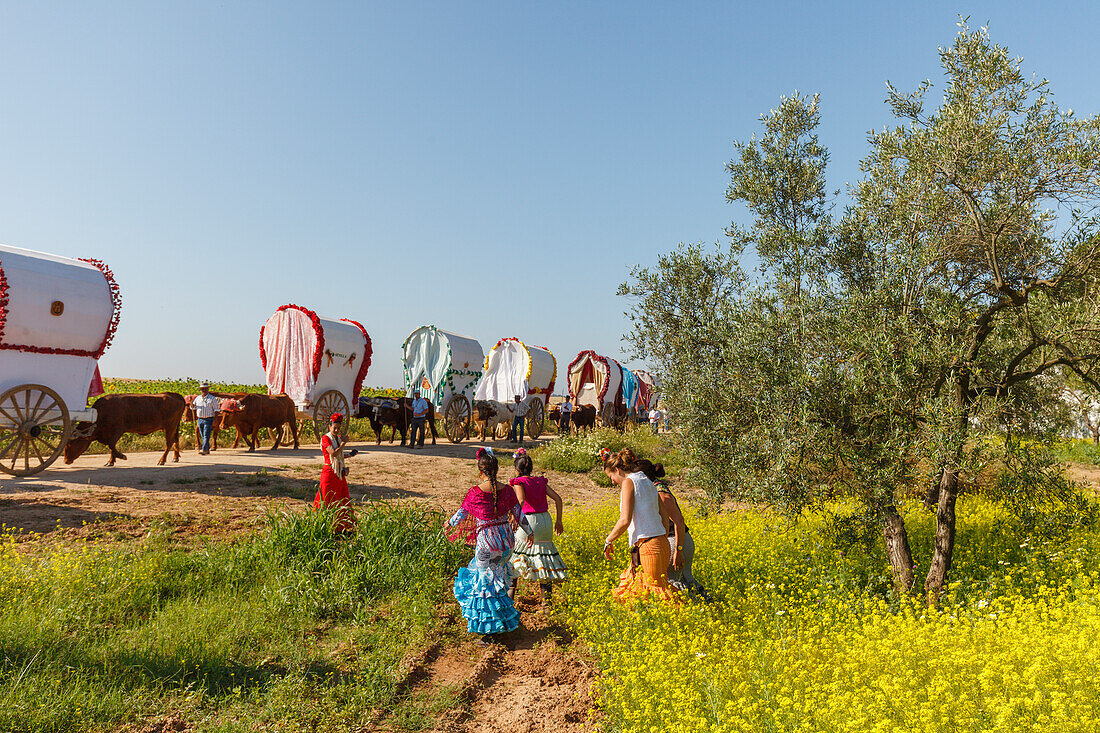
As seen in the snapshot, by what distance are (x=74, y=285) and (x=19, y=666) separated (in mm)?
8842

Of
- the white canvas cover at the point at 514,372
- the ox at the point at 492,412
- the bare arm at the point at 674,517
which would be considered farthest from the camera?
the white canvas cover at the point at 514,372

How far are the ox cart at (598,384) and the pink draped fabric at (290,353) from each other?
17041 mm

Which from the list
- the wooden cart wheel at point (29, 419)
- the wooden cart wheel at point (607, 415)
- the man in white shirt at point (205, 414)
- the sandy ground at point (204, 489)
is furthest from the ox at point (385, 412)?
the wooden cart wheel at point (607, 415)

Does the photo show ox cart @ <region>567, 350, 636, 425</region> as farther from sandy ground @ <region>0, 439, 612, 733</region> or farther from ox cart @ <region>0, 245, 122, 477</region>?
ox cart @ <region>0, 245, 122, 477</region>

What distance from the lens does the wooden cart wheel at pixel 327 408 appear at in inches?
711

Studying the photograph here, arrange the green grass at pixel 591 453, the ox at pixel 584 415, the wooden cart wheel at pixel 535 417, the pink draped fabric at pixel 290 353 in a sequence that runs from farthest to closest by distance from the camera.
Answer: the ox at pixel 584 415, the wooden cart wheel at pixel 535 417, the pink draped fabric at pixel 290 353, the green grass at pixel 591 453

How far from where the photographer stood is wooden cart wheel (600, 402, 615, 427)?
3221cm

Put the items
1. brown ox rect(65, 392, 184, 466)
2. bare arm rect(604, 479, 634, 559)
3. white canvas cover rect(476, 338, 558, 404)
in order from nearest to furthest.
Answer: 1. bare arm rect(604, 479, 634, 559)
2. brown ox rect(65, 392, 184, 466)
3. white canvas cover rect(476, 338, 558, 404)

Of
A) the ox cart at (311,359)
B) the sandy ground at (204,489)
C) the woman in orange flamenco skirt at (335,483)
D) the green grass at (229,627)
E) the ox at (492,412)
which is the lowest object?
the green grass at (229,627)

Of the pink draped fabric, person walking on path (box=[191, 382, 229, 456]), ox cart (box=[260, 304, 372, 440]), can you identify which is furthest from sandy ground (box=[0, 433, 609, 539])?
the pink draped fabric

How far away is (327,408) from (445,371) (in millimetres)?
5983

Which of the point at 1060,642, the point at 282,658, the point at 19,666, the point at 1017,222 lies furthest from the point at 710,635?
the point at 19,666

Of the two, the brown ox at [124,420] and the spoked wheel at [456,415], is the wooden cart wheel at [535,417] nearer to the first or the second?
the spoked wheel at [456,415]

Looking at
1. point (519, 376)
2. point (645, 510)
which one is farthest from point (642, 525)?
point (519, 376)
